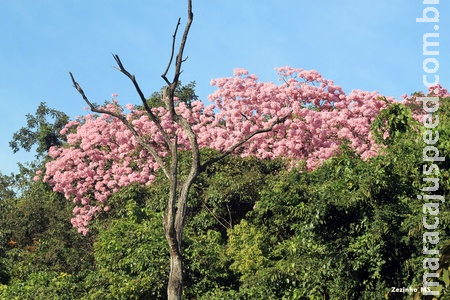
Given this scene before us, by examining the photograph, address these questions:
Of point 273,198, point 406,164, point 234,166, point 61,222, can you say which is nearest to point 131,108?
point 61,222

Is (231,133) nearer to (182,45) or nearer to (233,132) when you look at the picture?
(233,132)

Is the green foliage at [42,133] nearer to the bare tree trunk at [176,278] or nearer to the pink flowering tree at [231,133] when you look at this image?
the pink flowering tree at [231,133]

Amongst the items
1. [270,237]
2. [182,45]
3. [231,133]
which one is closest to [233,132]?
[231,133]

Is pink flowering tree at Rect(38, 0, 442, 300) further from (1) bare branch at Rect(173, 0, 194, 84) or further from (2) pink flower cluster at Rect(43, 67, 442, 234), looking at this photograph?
(1) bare branch at Rect(173, 0, 194, 84)

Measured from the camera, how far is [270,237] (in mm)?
17688

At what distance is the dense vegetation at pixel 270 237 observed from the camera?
14.0 m

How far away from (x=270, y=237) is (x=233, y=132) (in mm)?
8432

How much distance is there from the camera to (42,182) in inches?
1101

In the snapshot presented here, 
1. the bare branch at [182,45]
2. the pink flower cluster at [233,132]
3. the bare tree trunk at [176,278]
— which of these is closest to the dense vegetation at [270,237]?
the pink flower cluster at [233,132]

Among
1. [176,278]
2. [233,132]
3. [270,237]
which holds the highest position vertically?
[233,132]

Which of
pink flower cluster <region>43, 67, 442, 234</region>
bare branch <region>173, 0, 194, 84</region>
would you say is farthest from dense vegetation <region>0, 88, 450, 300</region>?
bare branch <region>173, 0, 194, 84</region>

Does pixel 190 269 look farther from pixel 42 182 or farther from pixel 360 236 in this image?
pixel 42 182

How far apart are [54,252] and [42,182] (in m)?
6.16

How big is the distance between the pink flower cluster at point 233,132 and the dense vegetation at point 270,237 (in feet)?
3.38
